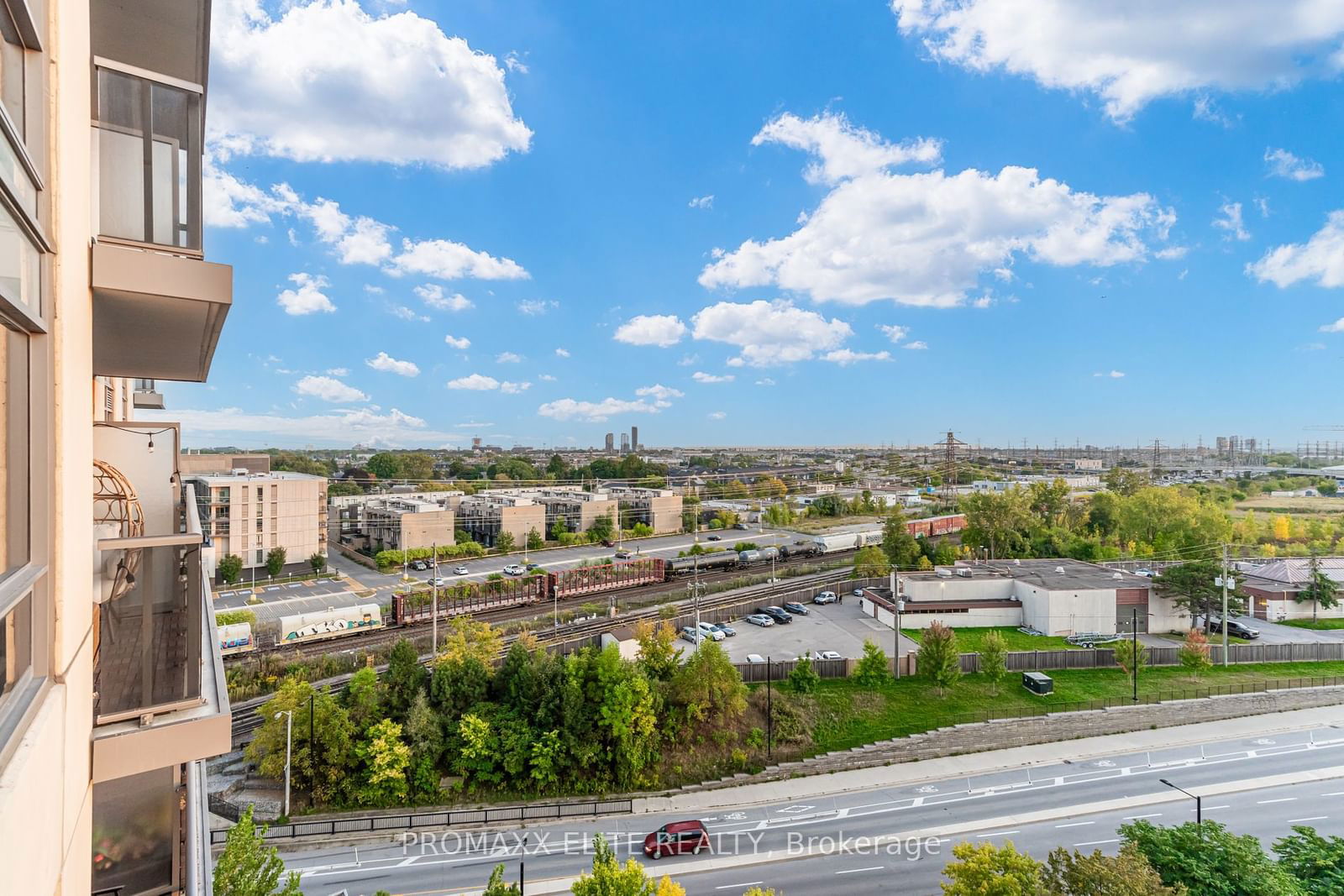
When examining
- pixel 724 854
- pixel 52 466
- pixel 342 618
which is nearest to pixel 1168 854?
pixel 724 854

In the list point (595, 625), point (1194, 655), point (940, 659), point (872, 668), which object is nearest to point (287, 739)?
point (595, 625)

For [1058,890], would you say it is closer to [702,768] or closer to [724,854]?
[724,854]

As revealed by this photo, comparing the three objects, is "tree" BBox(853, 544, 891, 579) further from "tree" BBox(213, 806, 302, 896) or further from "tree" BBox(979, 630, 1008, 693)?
"tree" BBox(213, 806, 302, 896)

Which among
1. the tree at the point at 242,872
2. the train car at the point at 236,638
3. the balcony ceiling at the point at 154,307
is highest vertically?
the balcony ceiling at the point at 154,307

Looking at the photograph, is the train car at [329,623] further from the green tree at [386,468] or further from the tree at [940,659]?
the green tree at [386,468]

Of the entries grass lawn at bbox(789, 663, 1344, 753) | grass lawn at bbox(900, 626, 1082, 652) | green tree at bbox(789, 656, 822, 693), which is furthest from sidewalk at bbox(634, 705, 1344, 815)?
grass lawn at bbox(900, 626, 1082, 652)

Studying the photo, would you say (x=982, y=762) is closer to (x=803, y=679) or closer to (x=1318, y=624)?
(x=803, y=679)

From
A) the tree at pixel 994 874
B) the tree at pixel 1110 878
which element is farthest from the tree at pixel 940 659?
the tree at pixel 994 874
